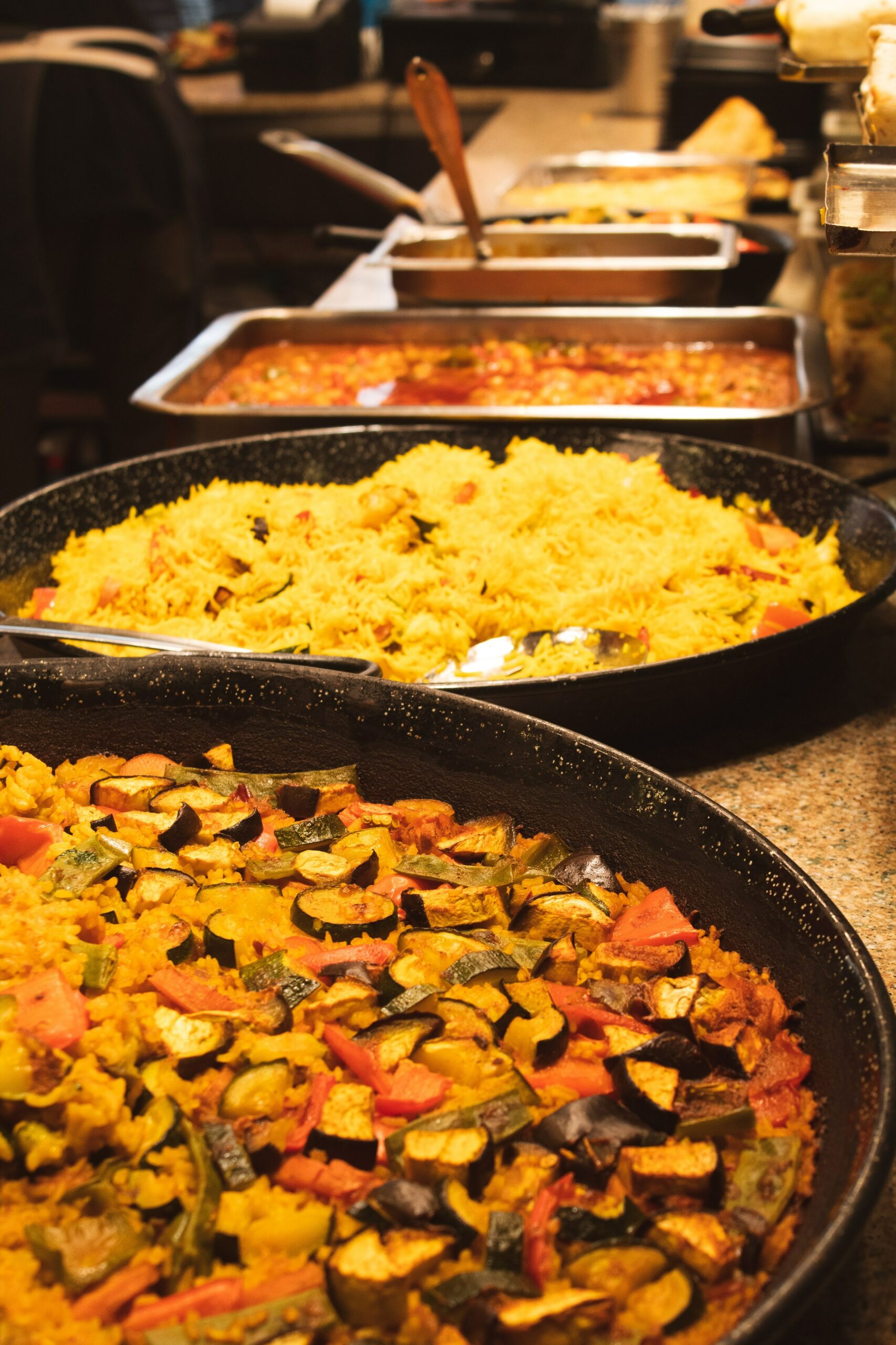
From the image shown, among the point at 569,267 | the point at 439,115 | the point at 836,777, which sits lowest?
the point at 836,777

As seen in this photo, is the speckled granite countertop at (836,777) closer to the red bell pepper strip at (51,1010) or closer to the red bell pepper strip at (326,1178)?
the red bell pepper strip at (326,1178)

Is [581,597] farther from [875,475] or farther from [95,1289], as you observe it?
[95,1289]

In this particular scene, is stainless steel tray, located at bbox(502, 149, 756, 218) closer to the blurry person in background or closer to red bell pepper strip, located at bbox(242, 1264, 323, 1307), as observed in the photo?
the blurry person in background

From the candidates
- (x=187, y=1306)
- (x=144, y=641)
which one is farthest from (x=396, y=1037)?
(x=144, y=641)

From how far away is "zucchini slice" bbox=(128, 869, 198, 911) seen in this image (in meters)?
1.06

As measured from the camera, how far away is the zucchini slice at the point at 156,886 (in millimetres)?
1062

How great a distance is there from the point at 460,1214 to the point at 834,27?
6.39ft

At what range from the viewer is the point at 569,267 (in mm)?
3020

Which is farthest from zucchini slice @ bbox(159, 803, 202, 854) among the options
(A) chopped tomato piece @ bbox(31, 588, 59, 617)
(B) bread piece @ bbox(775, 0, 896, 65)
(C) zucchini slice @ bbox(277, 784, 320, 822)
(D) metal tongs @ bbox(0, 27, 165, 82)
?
(D) metal tongs @ bbox(0, 27, 165, 82)

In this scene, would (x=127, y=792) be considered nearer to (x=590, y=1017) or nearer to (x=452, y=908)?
(x=452, y=908)

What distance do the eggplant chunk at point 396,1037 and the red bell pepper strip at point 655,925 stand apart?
8.9 inches

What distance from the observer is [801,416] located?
97.8 inches

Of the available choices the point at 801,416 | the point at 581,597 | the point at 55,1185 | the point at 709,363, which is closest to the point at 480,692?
the point at 581,597

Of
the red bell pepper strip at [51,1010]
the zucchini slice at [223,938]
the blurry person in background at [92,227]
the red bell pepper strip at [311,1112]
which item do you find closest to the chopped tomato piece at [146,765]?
the zucchini slice at [223,938]
